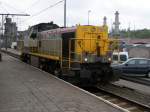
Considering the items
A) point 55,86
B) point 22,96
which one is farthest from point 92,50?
point 22,96

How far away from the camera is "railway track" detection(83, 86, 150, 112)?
48.1ft

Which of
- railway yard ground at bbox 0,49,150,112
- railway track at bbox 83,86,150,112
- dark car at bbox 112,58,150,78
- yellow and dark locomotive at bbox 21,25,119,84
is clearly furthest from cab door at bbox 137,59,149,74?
railway yard ground at bbox 0,49,150,112

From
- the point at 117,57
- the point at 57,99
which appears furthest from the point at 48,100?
the point at 117,57

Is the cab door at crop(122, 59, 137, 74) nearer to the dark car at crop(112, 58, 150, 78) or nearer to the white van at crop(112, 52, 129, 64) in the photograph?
the dark car at crop(112, 58, 150, 78)

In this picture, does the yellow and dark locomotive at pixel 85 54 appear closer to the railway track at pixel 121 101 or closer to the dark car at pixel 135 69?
the railway track at pixel 121 101

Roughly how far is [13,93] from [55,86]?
10.00 ft

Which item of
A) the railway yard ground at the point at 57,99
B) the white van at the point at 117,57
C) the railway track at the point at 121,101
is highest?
the white van at the point at 117,57

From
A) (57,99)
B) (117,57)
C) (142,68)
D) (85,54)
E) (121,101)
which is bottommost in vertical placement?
(121,101)

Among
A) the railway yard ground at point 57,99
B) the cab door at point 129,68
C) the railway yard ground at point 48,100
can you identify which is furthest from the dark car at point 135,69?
the railway yard ground at point 48,100

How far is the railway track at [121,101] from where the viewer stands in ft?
48.1

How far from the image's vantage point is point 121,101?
16.8 m

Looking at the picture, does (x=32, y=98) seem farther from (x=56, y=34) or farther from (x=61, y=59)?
(x=56, y=34)

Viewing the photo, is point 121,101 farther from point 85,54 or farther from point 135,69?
point 135,69

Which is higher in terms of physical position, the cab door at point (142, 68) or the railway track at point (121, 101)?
the cab door at point (142, 68)
